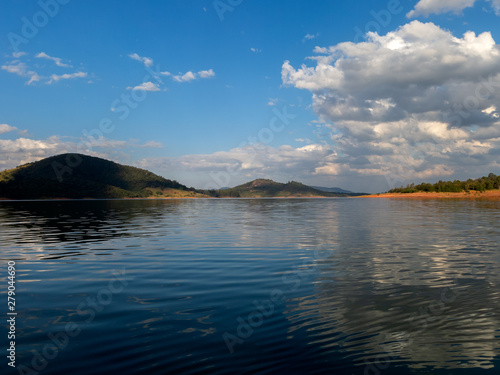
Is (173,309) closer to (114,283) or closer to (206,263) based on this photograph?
(114,283)

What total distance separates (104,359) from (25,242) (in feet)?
97.9

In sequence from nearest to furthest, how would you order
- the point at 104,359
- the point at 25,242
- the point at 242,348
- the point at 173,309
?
1. the point at 104,359
2. the point at 242,348
3. the point at 173,309
4. the point at 25,242

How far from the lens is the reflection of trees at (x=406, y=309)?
30.0 feet

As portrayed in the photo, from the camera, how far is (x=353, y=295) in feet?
47.7

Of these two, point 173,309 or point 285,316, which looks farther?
point 173,309

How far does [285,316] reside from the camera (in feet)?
39.1

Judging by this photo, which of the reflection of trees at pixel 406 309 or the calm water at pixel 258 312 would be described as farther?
the reflection of trees at pixel 406 309

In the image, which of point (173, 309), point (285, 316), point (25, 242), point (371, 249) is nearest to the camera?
point (285, 316)

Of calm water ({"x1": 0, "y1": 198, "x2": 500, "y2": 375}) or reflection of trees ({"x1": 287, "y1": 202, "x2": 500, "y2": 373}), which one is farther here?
reflection of trees ({"x1": 287, "y1": 202, "x2": 500, "y2": 373})

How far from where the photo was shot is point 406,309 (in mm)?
12648

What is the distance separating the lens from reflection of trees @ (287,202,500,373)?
9.16m

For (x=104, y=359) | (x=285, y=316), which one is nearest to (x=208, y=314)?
(x=285, y=316)

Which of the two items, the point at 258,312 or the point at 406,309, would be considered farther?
the point at 406,309

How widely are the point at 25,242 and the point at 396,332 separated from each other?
115ft
